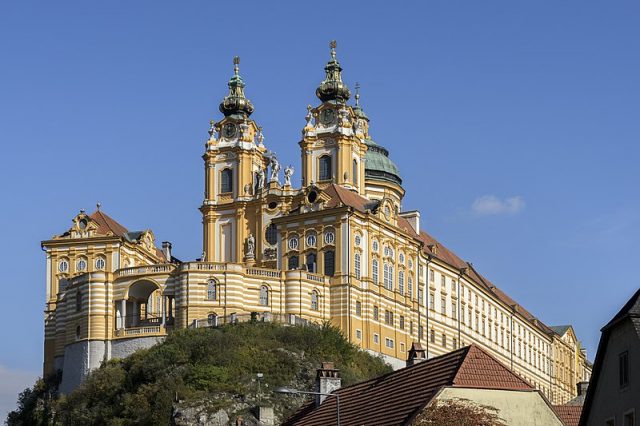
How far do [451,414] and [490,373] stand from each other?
2.35 metres

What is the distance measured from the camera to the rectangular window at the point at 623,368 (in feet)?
121

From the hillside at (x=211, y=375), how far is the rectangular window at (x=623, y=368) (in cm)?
5660

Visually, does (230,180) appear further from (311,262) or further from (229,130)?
(311,262)

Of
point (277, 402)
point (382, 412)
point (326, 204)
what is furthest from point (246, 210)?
point (382, 412)

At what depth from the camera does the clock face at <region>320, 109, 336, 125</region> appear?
127 m

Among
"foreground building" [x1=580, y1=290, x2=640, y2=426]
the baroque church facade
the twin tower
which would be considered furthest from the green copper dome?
"foreground building" [x1=580, y1=290, x2=640, y2=426]

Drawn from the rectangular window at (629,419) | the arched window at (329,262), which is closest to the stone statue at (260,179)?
the arched window at (329,262)

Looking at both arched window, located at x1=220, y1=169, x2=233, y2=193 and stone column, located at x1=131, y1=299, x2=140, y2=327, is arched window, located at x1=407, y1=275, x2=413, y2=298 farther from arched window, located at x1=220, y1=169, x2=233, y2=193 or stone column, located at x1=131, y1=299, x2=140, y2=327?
stone column, located at x1=131, y1=299, x2=140, y2=327

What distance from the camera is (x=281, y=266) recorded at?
115500 mm

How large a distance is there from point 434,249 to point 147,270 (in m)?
30.7

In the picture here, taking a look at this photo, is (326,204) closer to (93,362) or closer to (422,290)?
(422,290)

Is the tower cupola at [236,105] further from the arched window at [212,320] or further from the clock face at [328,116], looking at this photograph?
the arched window at [212,320]

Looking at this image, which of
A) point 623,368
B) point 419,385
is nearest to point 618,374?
point 623,368

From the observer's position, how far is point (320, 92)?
12912 cm
